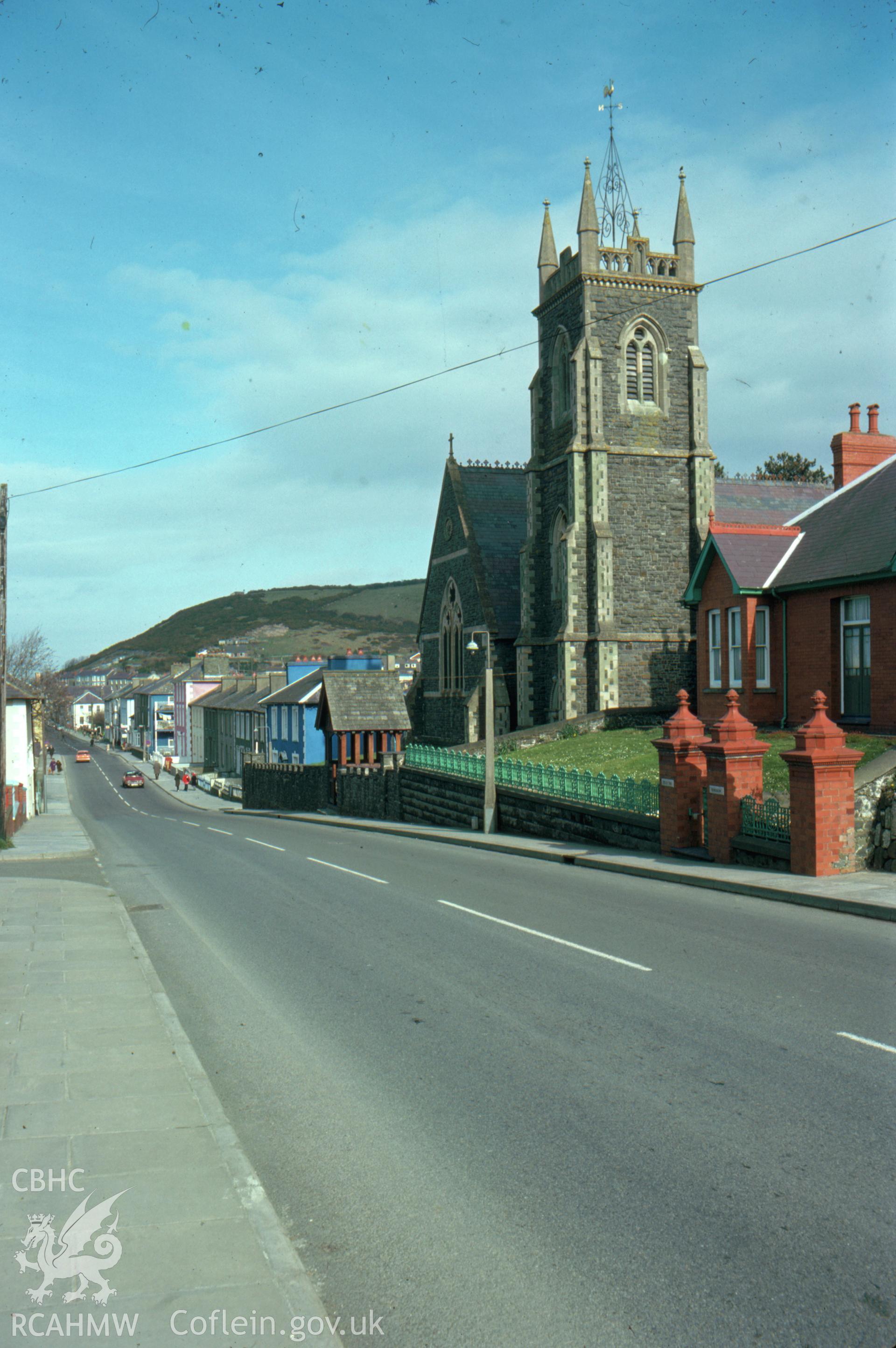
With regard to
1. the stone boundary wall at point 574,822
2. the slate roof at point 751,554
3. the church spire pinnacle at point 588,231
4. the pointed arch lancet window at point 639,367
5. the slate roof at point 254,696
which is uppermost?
the church spire pinnacle at point 588,231

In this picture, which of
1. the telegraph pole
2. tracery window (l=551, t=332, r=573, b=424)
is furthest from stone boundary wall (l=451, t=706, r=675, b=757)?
the telegraph pole

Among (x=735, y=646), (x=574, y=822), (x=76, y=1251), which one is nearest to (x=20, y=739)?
(x=574, y=822)

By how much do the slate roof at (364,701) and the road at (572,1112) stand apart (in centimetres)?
3239

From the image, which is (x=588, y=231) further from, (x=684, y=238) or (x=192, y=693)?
(x=192, y=693)

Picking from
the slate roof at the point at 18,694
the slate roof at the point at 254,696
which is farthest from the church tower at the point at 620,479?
the slate roof at the point at 254,696

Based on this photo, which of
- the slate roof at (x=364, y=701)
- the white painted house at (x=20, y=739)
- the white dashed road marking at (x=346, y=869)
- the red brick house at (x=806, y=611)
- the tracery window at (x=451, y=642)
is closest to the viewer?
the white dashed road marking at (x=346, y=869)

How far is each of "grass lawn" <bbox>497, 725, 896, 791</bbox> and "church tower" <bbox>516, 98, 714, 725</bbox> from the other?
379 centimetres

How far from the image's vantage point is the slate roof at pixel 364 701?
45.0 meters

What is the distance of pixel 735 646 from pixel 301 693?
39957 mm

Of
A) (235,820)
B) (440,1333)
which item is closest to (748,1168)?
(440,1333)

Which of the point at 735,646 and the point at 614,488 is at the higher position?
the point at 614,488

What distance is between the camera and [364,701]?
45938mm

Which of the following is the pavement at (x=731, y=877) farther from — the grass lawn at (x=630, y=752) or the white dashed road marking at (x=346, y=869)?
the white dashed road marking at (x=346, y=869)

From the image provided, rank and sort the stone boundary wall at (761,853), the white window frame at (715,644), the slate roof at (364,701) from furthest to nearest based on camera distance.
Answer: the slate roof at (364,701) → the white window frame at (715,644) → the stone boundary wall at (761,853)
